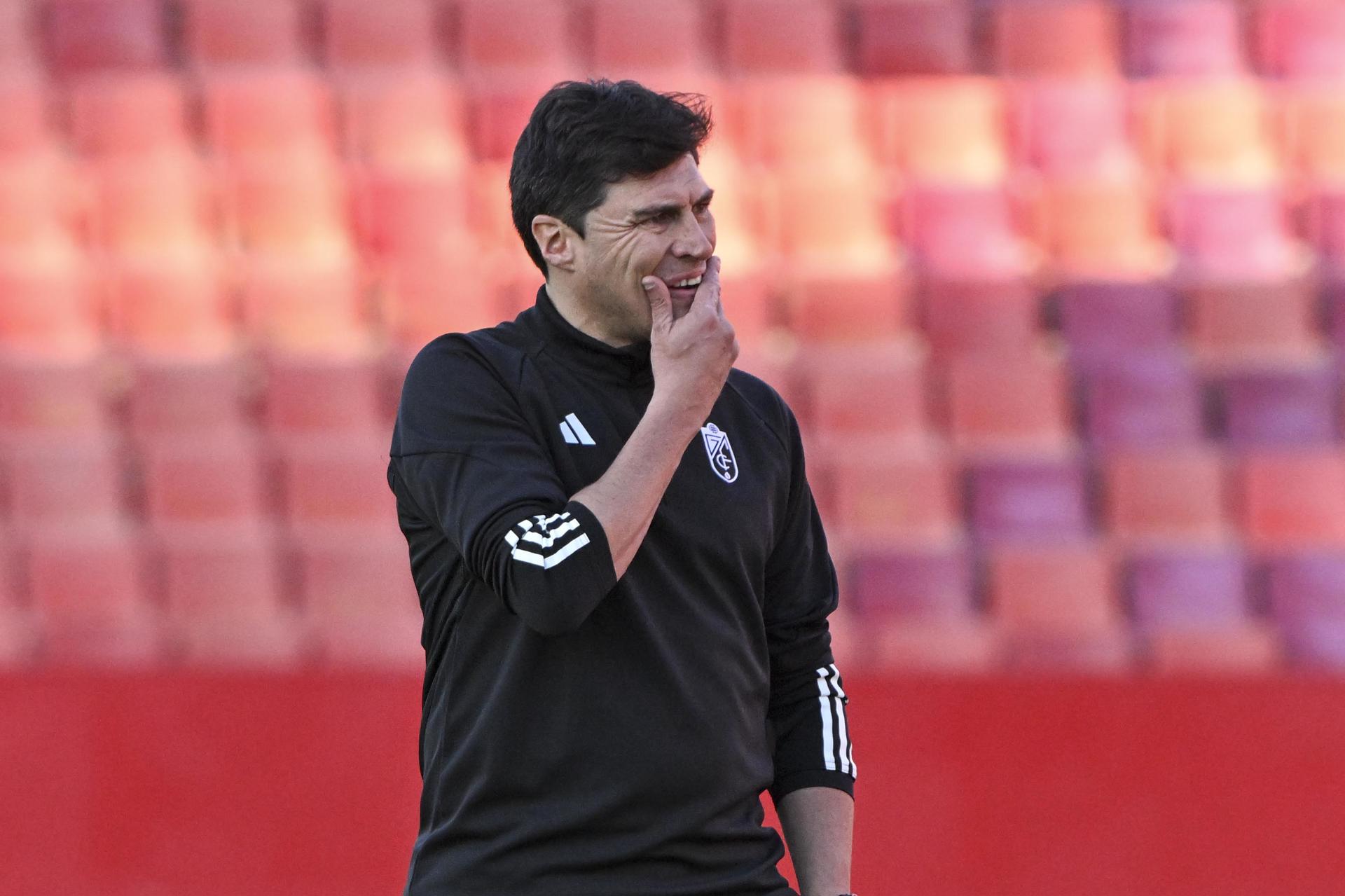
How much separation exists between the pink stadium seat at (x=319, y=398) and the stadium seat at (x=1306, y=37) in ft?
6.90

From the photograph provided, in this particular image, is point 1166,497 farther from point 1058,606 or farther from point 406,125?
point 406,125

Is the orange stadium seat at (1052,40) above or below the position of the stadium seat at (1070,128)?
above

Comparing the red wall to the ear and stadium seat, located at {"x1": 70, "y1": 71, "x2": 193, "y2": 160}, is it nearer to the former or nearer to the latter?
stadium seat, located at {"x1": 70, "y1": 71, "x2": 193, "y2": 160}

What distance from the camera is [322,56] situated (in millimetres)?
3539

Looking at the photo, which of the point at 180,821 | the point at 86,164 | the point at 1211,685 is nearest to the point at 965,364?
the point at 1211,685

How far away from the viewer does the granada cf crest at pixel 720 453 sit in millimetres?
1263

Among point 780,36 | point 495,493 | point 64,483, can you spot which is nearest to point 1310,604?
point 780,36

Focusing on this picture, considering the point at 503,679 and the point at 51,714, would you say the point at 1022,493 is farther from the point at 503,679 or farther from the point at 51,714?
the point at 503,679

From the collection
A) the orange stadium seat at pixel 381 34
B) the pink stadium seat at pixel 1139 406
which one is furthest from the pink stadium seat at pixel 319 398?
the pink stadium seat at pixel 1139 406

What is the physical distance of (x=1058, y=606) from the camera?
2.97 meters

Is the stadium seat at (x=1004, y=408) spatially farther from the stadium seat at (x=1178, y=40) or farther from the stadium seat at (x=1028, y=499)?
the stadium seat at (x=1178, y=40)

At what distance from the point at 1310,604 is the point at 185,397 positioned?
86.9 inches

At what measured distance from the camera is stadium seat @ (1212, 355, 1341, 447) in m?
3.15

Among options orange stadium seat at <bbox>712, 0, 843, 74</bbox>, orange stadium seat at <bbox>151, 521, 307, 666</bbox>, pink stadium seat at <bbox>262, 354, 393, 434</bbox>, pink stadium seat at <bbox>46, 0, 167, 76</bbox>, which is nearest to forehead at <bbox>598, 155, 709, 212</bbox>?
orange stadium seat at <bbox>151, 521, 307, 666</bbox>
